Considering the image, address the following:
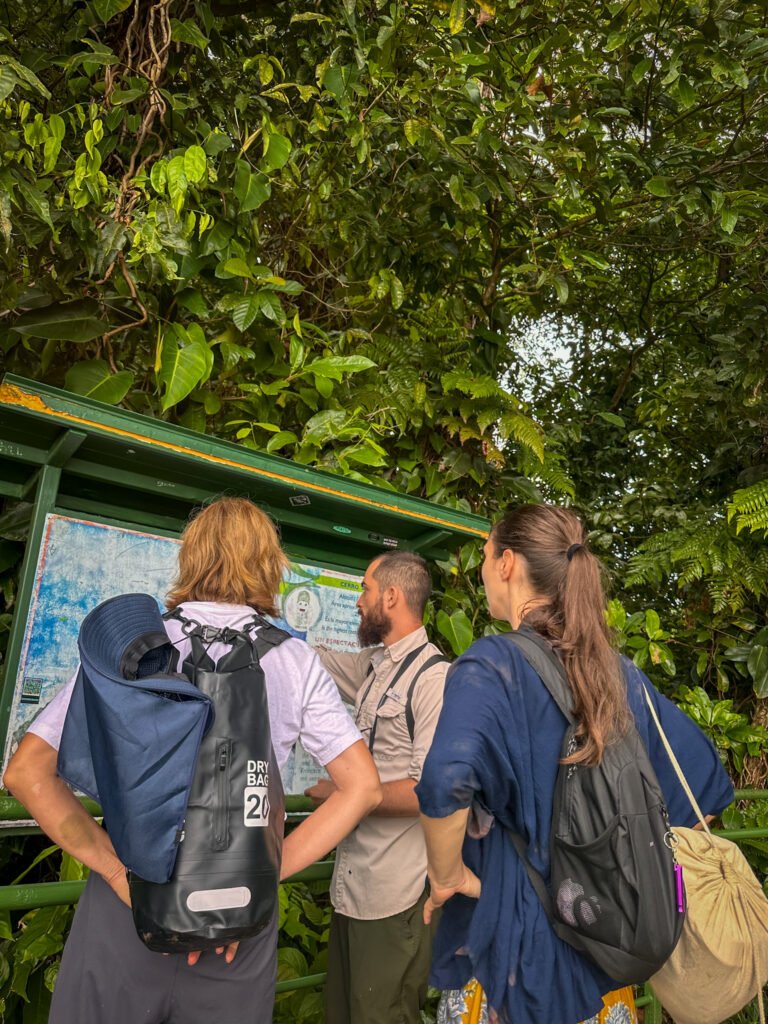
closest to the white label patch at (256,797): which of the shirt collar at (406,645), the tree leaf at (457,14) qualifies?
the shirt collar at (406,645)

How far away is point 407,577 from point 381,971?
1331 mm

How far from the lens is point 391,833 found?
8.46 feet

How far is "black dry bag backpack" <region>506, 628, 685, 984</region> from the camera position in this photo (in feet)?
5.12

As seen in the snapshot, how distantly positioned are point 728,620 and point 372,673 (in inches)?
155

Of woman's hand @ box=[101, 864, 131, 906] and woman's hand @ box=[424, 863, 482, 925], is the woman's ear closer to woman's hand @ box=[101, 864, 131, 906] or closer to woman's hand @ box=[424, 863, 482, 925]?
woman's hand @ box=[424, 863, 482, 925]

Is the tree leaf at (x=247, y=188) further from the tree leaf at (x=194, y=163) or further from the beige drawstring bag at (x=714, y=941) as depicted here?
the beige drawstring bag at (x=714, y=941)

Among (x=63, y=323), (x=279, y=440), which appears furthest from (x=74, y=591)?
(x=279, y=440)

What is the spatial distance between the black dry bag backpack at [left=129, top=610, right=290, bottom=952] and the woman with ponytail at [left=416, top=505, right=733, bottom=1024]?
0.33 metres

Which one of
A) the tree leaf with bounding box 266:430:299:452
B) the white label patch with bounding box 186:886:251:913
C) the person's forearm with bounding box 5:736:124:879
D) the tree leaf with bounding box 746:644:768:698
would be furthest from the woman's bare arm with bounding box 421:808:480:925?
the tree leaf with bounding box 746:644:768:698

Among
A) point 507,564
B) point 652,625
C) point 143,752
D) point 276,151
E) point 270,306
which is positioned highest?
point 276,151

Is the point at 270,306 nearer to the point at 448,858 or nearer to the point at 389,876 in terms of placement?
the point at 389,876

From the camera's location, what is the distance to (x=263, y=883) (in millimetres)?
1459

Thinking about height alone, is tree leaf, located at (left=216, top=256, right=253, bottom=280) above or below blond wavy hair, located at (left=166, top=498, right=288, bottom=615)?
above

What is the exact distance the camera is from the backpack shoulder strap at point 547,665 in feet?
5.61
